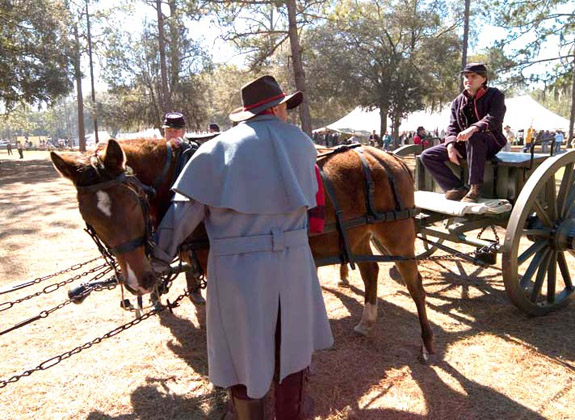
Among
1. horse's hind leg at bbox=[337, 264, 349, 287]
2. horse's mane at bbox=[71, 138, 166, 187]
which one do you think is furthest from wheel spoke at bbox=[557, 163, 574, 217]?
horse's mane at bbox=[71, 138, 166, 187]

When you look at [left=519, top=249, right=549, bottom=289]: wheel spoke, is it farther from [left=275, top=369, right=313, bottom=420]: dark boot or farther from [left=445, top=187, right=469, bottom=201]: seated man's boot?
[left=275, top=369, right=313, bottom=420]: dark boot

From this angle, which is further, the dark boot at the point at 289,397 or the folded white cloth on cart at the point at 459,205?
the folded white cloth on cart at the point at 459,205

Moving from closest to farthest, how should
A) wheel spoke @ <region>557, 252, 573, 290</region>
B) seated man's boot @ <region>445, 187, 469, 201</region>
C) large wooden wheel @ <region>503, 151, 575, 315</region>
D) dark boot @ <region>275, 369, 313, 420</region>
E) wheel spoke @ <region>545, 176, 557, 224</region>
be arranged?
dark boot @ <region>275, 369, 313, 420</region>
large wooden wheel @ <region>503, 151, 575, 315</region>
wheel spoke @ <region>545, 176, 557, 224</region>
seated man's boot @ <region>445, 187, 469, 201</region>
wheel spoke @ <region>557, 252, 573, 290</region>

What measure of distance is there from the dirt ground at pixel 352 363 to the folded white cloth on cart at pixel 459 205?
1109mm

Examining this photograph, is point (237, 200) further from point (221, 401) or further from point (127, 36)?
point (127, 36)

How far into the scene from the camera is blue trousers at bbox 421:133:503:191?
3893 millimetres

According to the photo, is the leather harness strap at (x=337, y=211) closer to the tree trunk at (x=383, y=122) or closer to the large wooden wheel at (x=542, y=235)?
the large wooden wheel at (x=542, y=235)

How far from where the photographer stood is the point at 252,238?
1966mm

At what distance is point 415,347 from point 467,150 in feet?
6.15

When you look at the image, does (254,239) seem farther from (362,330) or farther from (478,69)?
(478,69)

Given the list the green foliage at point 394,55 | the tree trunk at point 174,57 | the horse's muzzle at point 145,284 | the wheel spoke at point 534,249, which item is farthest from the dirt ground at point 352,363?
the tree trunk at point 174,57

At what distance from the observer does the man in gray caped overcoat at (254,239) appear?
6.27 feet

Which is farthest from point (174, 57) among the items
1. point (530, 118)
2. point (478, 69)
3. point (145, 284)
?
point (145, 284)

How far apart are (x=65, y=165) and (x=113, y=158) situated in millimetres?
222
